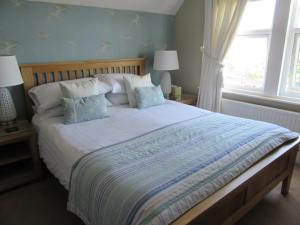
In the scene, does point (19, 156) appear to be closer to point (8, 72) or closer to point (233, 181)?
point (8, 72)

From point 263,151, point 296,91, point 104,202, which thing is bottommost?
point 104,202

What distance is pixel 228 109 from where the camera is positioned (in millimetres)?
3234

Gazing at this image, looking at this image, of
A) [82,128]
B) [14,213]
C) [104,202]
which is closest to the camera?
[104,202]

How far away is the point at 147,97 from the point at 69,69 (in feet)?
3.27

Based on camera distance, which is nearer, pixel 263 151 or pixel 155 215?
pixel 155 215

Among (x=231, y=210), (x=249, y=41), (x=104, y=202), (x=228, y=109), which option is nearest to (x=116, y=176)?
(x=104, y=202)

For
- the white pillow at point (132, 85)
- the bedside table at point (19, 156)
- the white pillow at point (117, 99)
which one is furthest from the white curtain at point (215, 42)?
the bedside table at point (19, 156)

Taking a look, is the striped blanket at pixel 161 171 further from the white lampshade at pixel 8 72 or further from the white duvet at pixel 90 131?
the white lampshade at pixel 8 72

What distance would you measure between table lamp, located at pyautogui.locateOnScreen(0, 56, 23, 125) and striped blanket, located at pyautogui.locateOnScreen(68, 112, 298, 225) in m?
1.09

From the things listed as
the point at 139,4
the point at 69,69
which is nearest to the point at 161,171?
the point at 69,69

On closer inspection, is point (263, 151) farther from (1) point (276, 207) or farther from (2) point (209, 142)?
(1) point (276, 207)

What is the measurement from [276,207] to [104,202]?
5.09ft

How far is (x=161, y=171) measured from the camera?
136 cm

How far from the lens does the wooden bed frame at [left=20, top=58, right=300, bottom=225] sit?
125 cm
